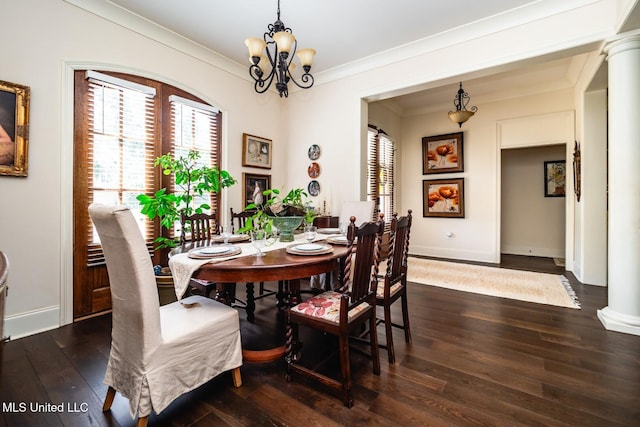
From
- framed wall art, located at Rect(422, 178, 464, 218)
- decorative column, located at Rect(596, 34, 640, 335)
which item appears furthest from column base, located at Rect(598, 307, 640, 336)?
framed wall art, located at Rect(422, 178, 464, 218)

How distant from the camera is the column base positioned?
2.47m

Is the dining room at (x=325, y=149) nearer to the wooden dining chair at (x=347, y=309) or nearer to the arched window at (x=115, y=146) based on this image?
Result: the arched window at (x=115, y=146)

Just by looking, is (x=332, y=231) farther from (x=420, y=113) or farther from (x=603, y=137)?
(x=420, y=113)

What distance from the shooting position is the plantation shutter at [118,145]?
112 inches

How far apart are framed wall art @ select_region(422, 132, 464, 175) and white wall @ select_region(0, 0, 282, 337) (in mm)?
5237

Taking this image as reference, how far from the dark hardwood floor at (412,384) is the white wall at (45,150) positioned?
1.22 ft

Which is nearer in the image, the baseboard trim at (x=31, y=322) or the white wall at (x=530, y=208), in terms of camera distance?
the baseboard trim at (x=31, y=322)

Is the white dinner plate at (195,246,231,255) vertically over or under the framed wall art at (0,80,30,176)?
under

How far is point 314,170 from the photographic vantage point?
462cm

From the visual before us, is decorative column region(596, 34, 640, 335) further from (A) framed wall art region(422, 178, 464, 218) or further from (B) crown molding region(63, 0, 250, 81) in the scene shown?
(B) crown molding region(63, 0, 250, 81)

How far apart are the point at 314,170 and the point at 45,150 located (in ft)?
10.2

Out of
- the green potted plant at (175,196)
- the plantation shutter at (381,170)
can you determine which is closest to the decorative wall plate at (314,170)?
the plantation shutter at (381,170)

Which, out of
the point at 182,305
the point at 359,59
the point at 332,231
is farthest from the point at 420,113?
the point at 182,305

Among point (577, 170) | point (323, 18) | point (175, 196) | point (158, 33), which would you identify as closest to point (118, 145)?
point (175, 196)
